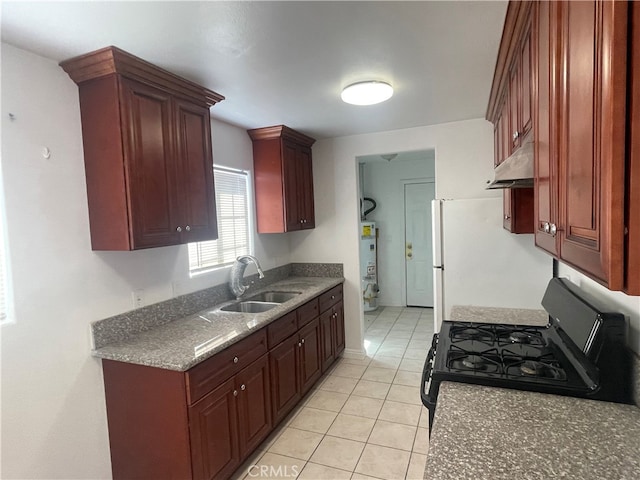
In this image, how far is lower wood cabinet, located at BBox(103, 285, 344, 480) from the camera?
5.75 ft

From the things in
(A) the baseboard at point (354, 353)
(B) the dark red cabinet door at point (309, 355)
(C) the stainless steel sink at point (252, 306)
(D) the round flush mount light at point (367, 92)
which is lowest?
(A) the baseboard at point (354, 353)

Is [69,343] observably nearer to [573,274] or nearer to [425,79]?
[425,79]

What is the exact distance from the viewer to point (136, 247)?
71.3 inches

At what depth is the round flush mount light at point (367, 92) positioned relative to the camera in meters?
2.16

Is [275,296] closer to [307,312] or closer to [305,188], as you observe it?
[307,312]

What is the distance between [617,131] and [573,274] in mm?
1684

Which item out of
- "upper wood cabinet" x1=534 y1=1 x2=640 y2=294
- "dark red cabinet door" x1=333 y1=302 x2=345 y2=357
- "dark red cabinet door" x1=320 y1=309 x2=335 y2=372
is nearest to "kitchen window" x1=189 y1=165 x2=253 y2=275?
"dark red cabinet door" x1=320 y1=309 x2=335 y2=372

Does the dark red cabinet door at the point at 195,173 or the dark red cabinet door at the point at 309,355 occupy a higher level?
the dark red cabinet door at the point at 195,173

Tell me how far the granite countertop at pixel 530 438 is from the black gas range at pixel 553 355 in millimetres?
51

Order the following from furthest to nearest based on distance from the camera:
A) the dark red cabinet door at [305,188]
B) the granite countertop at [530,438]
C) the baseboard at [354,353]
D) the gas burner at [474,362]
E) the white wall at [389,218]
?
the white wall at [389,218], the baseboard at [354,353], the dark red cabinet door at [305,188], the gas burner at [474,362], the granite countertop at [530,438]

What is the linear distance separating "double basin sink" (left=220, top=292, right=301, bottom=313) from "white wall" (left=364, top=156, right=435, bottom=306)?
2.97 metres

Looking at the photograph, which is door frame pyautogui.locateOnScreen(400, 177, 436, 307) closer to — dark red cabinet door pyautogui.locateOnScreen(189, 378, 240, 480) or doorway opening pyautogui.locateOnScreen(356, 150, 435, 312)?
doorway opening pyautogui.locateOnScreen(356, 150, 435, 312)

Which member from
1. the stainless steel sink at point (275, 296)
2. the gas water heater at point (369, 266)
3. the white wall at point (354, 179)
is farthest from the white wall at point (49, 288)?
the gas water heater at point (369, 266)

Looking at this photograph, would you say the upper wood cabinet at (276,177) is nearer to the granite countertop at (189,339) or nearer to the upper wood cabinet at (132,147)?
the granite countertop at (189,339)
